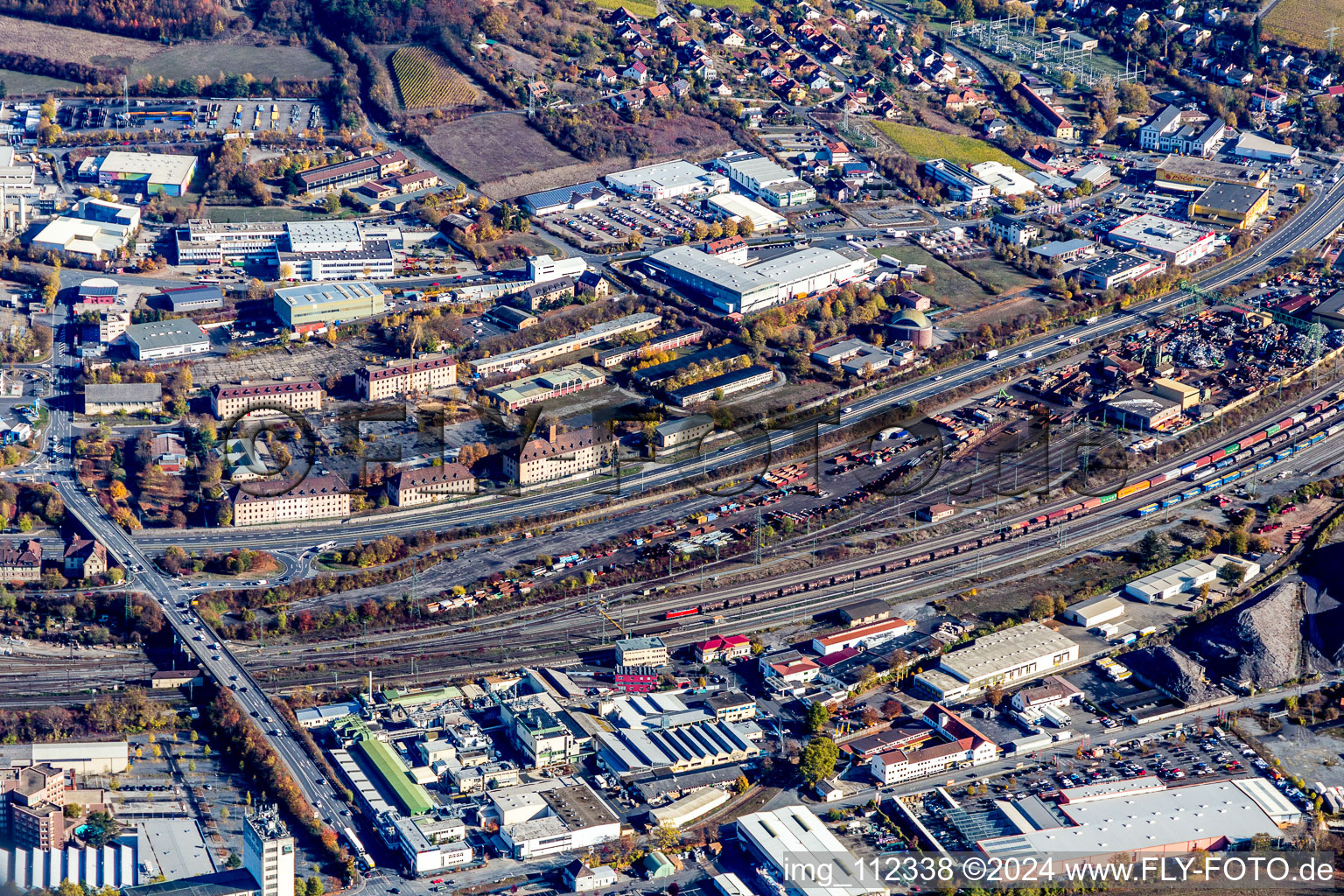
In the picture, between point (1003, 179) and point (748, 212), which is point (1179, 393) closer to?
point (748, 212)

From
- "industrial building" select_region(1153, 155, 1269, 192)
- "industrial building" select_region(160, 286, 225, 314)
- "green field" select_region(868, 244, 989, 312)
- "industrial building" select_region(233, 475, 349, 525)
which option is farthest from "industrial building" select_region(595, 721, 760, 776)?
"industrial building" select_region(1153, 155, 1269, 192)

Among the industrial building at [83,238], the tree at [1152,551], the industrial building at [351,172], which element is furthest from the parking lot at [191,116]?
the tree at [1152,551]

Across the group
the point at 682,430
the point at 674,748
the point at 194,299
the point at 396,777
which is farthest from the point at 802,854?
the point at 194,299

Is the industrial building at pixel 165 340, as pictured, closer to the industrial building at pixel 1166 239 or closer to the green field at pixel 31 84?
the green field at pixel 31 84

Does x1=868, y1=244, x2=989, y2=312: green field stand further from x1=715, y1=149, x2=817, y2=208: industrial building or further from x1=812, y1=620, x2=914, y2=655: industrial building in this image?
x1=812, y1=620, x2=914, y2=655: industrial building

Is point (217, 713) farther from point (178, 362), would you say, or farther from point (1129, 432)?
point (1129, 432)
